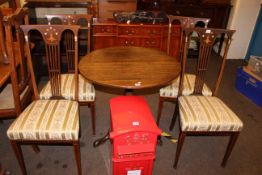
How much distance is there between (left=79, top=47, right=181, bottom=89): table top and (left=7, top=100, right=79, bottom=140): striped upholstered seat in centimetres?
33

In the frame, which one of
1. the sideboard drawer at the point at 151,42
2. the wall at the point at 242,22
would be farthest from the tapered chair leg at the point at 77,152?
the wall at the point at 242,22

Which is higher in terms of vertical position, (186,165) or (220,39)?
(220,39)

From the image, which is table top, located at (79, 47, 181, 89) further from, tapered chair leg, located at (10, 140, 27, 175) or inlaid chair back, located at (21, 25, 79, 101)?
tapered chair leg, located at (10, 140, 27, 175)

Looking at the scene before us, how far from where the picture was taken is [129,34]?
3.07 m

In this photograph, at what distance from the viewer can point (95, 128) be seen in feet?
7.43

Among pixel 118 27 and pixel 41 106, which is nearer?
pixel 41 106

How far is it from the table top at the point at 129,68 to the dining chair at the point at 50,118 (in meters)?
0.27

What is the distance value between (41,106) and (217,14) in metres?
3.23

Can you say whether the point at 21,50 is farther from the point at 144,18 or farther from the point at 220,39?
the point at 220,39

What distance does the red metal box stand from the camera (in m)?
1.53

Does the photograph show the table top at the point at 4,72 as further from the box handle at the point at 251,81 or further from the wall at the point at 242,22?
the wall at the point at 242,22

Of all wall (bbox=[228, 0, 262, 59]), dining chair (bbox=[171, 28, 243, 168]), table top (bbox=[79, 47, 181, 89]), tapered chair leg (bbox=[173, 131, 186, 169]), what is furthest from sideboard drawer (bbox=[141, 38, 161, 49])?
tapered chair leg (bbox=[173, 131, 186, 169])

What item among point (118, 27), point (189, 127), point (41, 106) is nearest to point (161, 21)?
point (118, 27)

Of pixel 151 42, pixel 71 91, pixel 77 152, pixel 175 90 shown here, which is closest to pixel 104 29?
pixel 151 42
